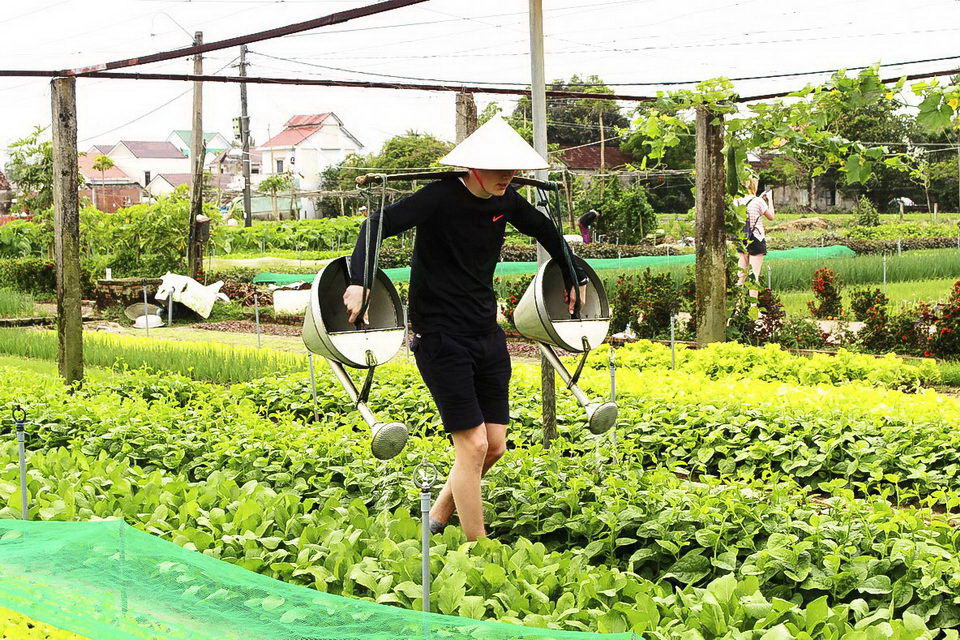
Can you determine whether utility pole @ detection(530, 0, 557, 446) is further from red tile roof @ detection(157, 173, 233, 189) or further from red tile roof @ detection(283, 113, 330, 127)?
red tile roof @ detection(157, 173, 233, 189)

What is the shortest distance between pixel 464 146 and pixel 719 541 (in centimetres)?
174

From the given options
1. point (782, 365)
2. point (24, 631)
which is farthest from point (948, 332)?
point (24, 631)

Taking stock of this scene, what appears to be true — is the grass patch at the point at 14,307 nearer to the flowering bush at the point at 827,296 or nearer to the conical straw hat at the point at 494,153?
the flowering bush at the point at 827,296

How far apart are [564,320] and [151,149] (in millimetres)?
75949

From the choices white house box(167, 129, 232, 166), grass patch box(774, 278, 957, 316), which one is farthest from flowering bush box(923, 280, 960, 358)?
white house box(167, 129, 232, 166)

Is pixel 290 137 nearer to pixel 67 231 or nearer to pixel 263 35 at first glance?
pixel 67 231

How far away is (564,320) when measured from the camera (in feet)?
15.6

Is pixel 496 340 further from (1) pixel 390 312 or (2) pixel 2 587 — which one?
(2) pixel 2 587

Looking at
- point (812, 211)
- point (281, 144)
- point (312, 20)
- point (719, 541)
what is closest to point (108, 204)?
point (281, 144)

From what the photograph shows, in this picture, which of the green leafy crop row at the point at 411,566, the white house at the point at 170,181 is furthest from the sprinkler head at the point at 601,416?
the white house at the point at 170,181

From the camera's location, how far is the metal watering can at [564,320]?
4.59 metres

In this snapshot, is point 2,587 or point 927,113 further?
point 927,113

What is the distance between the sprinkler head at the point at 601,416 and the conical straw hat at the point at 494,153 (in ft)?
3.30

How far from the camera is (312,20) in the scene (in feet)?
21.3
